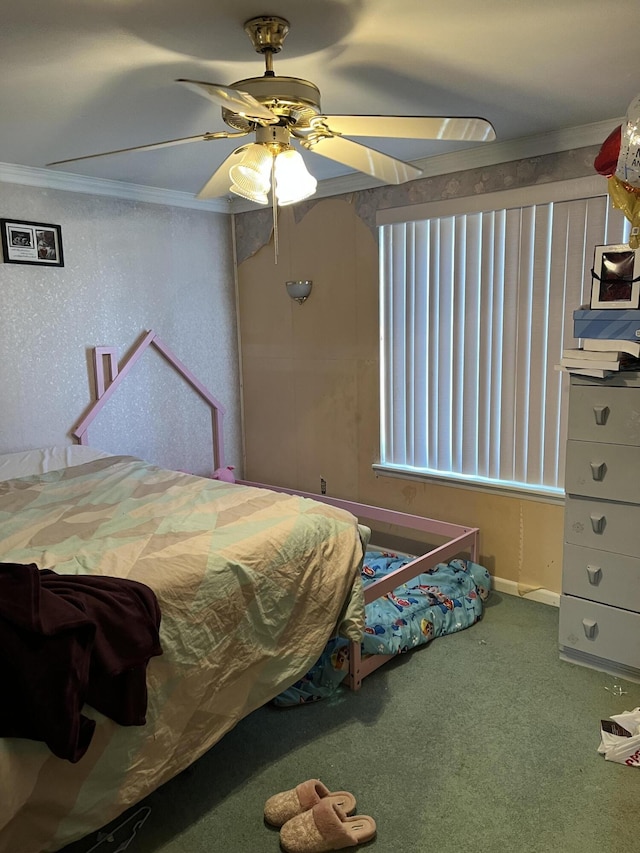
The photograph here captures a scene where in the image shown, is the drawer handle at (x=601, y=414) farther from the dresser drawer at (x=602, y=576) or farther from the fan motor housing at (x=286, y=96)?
the fan motor housing at (x=286, y=96)

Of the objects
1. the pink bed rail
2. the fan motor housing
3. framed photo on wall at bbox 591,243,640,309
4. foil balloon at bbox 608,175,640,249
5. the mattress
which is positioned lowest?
the mattress

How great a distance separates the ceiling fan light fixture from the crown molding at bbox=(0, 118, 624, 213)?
51.5 inches

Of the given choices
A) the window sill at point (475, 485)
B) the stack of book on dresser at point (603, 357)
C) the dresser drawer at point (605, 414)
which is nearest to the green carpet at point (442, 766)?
the window sill at point (475, 485)

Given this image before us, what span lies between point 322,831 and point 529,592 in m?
1.88

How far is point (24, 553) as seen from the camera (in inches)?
78.9

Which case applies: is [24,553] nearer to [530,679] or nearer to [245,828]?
[245,828]

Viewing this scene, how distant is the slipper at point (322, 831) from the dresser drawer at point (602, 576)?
129cm

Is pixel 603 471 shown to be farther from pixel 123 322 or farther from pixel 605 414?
pixel 123 322

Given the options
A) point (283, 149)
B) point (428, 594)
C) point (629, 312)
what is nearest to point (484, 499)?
point (428, 594)

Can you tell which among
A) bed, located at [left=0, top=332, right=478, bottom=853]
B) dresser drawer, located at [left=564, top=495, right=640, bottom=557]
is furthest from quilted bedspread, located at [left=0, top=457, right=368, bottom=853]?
dresser drawer, located at [left=564, top=495, right=640, bottom=557]

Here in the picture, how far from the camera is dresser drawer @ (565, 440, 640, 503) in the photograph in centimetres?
240

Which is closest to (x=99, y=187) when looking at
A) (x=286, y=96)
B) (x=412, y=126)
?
(x=286, y=96)

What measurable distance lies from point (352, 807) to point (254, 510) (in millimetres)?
1039

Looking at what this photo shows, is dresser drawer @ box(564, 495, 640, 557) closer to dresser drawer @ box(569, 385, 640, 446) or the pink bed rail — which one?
dresser drawer @ box(569, 385, 640, 446)
